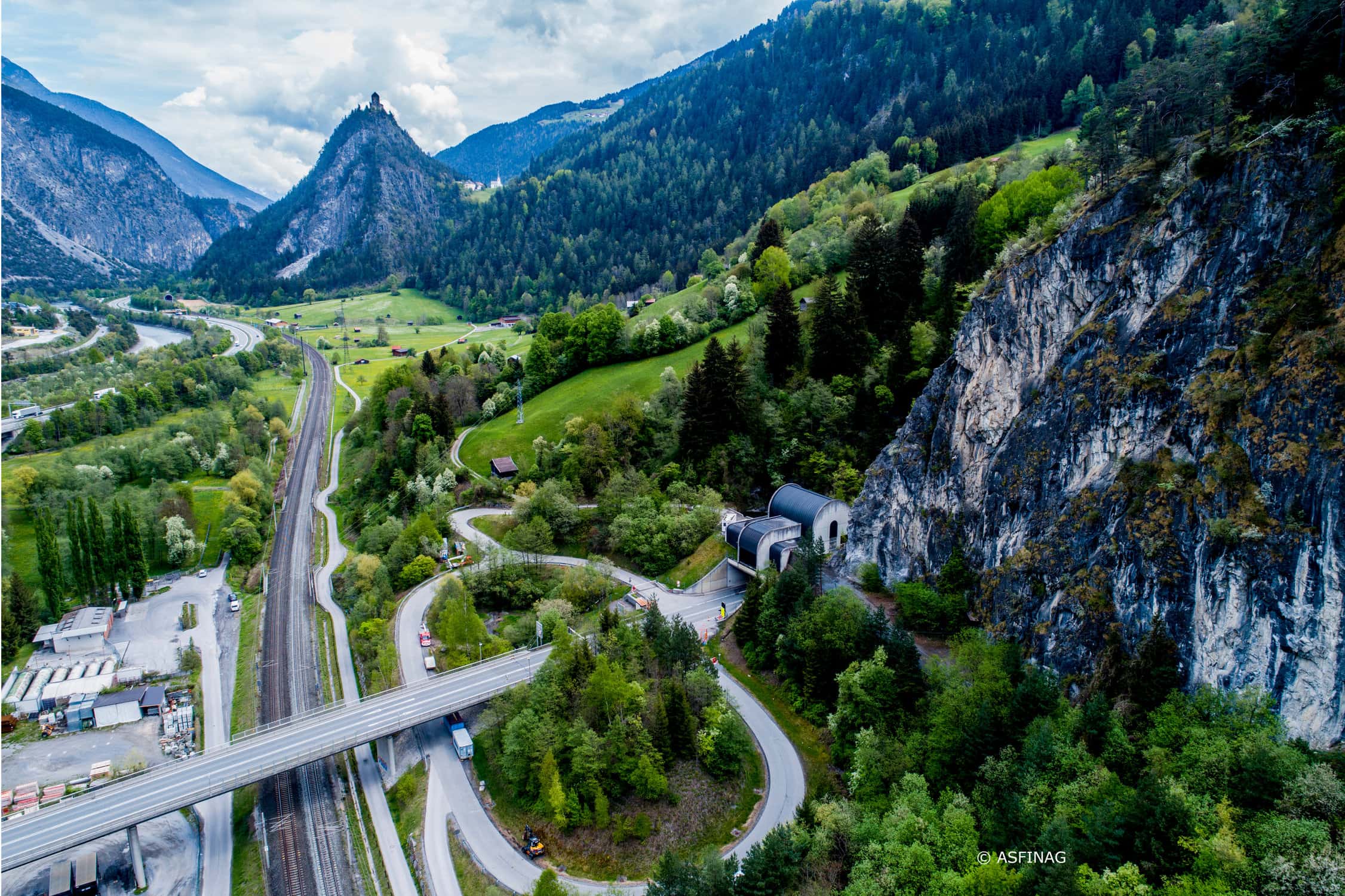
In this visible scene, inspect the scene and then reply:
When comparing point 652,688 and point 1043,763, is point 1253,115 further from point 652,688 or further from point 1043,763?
point 652,688

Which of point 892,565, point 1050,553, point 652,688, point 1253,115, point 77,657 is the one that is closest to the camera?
point 1253,115

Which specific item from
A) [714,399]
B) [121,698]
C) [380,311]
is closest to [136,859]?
[121,698]

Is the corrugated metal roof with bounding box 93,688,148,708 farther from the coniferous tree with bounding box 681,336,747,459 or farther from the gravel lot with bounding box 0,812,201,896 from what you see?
the coniferous tree with bounding box 681,336,747,459

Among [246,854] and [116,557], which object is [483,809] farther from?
[116,557]

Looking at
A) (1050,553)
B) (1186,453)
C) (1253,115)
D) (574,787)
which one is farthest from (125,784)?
(1253,115)

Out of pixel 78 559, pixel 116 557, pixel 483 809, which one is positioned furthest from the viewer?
pixel 116 557

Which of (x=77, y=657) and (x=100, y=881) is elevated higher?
(x=77, y=657)

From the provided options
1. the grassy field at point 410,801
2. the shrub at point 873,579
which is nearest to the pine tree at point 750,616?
the shrub at point 873,579
